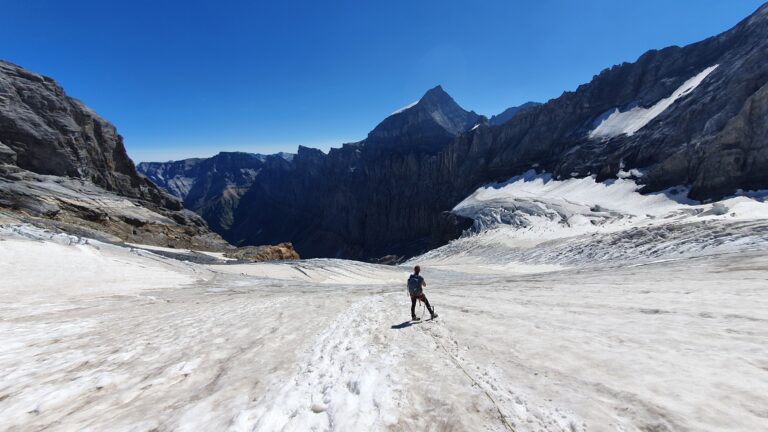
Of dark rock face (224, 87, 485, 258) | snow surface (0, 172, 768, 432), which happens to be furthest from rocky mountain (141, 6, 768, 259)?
snow surface (0, 172, 768, 432)

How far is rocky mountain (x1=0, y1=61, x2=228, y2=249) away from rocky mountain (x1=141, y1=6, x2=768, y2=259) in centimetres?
5596

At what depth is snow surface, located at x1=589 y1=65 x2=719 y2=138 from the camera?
252 feet

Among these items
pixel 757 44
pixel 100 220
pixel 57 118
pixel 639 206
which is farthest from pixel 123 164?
pixel 757 44

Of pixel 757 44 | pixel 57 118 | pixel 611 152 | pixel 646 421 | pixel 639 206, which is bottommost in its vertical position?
pixel 646 421

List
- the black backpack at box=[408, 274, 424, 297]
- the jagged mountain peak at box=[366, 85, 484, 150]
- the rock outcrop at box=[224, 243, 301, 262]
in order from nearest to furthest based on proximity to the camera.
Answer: the black backpack at box=[408, 274, 424, 297]
the rock outcrop at box=[224, 243, 301, 262]
the jagged mountain peak at box=[366, 85, 484, 150]

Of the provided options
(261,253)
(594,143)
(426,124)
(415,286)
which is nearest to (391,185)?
(426,124)

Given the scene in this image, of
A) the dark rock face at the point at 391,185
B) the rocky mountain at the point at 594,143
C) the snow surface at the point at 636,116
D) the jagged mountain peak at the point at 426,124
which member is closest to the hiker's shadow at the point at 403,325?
the rocky mountain at the point at 594,143

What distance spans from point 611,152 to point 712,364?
8668 cm

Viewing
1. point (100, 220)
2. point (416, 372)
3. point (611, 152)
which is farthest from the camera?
point (611, 152)

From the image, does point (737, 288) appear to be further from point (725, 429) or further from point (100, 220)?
point (100, 220)

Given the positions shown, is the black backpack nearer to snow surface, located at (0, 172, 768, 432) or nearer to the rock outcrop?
snow surface, located at (0, 172, 768, 432)

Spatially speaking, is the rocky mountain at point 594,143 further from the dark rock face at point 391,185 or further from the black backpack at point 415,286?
the black backpack at point 415,286

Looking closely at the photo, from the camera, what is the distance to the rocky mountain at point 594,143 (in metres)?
53.8

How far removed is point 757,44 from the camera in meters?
65.2
